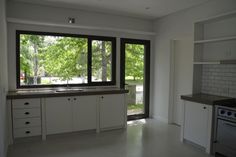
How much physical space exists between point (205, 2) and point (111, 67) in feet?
8.44

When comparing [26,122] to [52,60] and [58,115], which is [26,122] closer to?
[58,115]

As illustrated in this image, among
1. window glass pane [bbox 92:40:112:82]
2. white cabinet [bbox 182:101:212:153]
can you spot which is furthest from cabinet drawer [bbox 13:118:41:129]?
white cabinet [bbox 182:101:212:153]

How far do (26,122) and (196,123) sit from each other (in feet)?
10.3

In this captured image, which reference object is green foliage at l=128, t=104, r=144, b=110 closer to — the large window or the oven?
the large window

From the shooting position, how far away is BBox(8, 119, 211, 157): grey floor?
10.3 feet

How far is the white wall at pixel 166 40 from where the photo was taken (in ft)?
13.3

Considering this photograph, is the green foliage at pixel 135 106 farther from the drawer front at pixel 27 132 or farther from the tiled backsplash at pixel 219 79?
the drawer front at pixel 27 132

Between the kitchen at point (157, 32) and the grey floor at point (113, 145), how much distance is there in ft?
1.00

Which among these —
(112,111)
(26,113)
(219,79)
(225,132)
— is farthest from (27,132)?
(219,79)

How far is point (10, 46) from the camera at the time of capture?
384 centimetres

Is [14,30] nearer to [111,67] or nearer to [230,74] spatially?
[111,67]

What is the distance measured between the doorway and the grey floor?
112 cm

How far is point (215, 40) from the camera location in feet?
10.9

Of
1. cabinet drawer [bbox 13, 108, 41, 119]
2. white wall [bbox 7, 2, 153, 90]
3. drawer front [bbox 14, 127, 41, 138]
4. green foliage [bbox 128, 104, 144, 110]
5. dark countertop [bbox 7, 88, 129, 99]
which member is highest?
white wall [bbox 7, 2, 153, 90]
